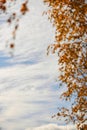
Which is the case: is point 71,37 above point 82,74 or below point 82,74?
above

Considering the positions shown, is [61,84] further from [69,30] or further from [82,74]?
[69,30]

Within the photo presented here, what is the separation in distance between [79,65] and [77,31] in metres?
2.11

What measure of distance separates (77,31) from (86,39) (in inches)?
29.3

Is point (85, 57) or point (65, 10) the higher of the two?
point (65, 10)

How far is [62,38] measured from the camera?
2917 cm

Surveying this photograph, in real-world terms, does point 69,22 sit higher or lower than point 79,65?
higher

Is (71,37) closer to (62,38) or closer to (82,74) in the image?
(62,38)

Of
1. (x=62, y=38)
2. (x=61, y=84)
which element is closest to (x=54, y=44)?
(x=62, y=38)

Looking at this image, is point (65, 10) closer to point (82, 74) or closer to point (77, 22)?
point (77, 22)

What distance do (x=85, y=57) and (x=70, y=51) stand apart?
101 cm

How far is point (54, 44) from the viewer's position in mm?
29359

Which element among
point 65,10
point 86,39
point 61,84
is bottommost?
point 61,84

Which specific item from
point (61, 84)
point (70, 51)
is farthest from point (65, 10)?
point (61, 84)

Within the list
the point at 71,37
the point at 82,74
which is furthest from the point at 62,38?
the point at 82,74
